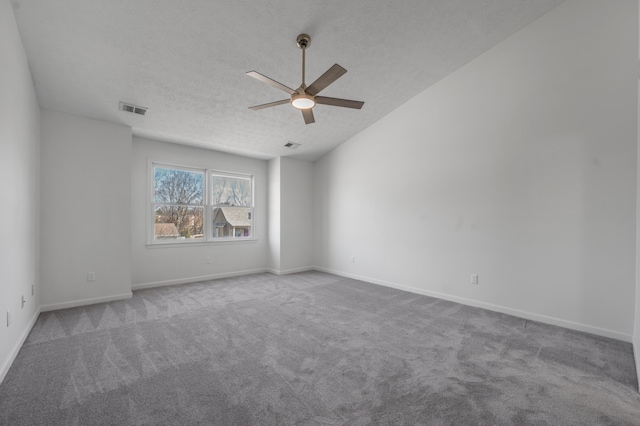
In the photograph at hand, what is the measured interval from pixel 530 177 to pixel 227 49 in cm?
391

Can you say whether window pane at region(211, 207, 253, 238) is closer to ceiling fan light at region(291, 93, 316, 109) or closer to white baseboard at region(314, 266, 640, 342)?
white baseboard at region(314, 266, 640, 342)

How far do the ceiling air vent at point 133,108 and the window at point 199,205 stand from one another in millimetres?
1286

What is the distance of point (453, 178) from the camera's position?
4.20m

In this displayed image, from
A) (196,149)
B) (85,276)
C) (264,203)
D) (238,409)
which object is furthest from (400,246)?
(85,276)

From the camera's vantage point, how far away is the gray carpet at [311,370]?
175cm

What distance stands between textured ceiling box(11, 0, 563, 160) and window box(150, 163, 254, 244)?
105cm

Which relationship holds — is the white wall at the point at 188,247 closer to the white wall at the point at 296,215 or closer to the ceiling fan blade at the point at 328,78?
the white wall at the point at 296,215

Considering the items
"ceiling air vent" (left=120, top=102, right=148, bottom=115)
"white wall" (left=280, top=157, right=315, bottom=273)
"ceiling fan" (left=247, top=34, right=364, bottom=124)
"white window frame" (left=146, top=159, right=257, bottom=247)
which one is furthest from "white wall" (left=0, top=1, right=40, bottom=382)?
"white wall" (left=280, top=157, right=315, bottom=273)

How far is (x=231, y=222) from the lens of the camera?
5977mm

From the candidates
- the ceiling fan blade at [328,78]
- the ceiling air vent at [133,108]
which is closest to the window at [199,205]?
the ceiling air vent at [133,108]

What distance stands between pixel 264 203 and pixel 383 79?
367 centimetres

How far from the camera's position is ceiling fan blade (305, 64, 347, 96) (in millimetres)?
2360

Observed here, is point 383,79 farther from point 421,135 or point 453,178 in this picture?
point 453,178

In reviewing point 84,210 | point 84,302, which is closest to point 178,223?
point 84,210
